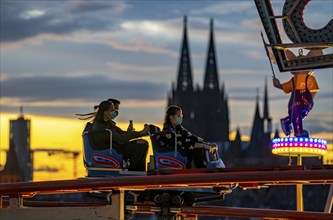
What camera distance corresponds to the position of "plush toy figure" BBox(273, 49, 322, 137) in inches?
877

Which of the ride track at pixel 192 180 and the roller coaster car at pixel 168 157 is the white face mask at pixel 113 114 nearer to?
the roller coaster car at pixel 168 157

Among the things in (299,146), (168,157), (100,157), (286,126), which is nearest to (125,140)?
(100,157)

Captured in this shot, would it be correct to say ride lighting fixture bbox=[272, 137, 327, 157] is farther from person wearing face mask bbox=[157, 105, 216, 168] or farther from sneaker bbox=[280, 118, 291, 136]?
person wearing face mask bbox=[157, 105, 216, 168]

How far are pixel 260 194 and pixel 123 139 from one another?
15793cm

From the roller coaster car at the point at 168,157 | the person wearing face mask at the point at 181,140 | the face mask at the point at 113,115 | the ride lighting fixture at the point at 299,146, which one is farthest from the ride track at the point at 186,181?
the ride lighting fixture at the point at 299,146

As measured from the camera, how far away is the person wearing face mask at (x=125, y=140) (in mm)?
19250

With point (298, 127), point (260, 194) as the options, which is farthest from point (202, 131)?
point (298, 127)

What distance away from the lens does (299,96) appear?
22312 mm

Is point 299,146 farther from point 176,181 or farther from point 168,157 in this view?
point 176,181

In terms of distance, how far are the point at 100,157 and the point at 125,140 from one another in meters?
0.45

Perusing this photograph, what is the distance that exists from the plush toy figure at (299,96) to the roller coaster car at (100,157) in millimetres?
4100

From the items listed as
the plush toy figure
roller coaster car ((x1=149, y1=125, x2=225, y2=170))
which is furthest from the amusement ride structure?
the plush toy figure

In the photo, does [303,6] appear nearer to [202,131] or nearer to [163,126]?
[163,126]

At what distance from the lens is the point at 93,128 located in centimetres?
1934
